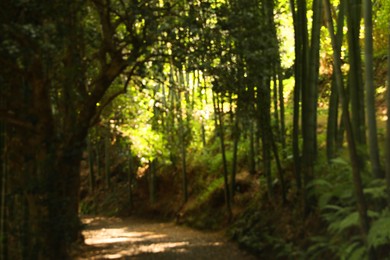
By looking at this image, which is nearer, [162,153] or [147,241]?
[147,241]

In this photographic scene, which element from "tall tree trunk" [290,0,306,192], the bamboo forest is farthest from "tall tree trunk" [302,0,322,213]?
"tall tree trunk" [290,0,306,192]

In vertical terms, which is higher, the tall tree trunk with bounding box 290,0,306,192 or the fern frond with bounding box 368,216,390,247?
the tall tree trunk with bounding box 290,0,306,192

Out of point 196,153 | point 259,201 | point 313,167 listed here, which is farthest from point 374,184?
point 196,153

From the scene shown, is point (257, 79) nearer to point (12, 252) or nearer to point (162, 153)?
point (12, 252)

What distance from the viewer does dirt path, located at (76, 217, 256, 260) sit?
26.7 feet

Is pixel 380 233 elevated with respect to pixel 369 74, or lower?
lower

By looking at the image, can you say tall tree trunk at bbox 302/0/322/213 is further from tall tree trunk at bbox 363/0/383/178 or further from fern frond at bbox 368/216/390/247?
fern frond at bbox 368/216/390/247

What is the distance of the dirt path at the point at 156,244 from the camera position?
8141 mm

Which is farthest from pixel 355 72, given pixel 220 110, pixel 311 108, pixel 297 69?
pixel 220 110

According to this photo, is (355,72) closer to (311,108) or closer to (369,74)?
(369,74)

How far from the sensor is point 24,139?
6355mm

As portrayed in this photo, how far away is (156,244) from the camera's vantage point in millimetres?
9562

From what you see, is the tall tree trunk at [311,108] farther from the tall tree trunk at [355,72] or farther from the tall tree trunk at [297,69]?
the tall tree trunk at [355,72]

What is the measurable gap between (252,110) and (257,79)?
988 mm
